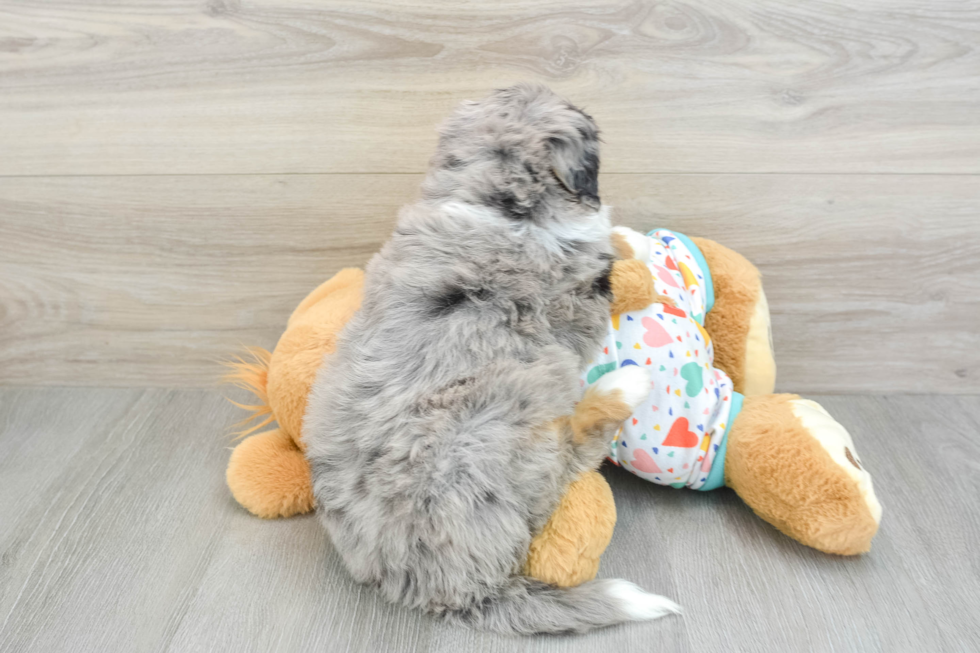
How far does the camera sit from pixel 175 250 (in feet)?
4.30

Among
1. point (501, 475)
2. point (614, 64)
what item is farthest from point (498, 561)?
point (614, 64)

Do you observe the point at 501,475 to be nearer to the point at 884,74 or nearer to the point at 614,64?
the point at 614,64

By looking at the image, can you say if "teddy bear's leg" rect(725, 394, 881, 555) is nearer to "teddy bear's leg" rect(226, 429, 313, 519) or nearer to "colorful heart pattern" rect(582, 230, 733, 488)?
"colorful heart pattern" rect(582, 230, 733, 488)

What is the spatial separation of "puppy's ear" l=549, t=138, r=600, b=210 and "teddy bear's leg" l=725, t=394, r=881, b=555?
419mm

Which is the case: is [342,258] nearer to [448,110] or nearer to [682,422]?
[448,110]

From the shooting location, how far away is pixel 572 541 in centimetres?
85

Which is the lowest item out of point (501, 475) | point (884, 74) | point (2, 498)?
point (2, 498)

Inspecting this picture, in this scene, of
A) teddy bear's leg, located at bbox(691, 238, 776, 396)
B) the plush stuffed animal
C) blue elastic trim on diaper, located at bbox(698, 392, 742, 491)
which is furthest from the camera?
teddy bear's leg, located at bbox(691, 238, 776, 396)

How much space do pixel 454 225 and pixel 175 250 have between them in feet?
2.36

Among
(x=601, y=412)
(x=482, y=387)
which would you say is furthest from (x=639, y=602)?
(x=482, y=387)

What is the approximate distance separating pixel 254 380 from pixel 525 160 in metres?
0.65

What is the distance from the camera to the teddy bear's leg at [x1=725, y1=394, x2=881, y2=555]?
922mm

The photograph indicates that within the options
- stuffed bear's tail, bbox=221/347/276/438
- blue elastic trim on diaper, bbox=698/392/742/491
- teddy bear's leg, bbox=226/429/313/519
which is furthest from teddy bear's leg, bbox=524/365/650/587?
stuffed bear's tail, bbox=221/347/276/438

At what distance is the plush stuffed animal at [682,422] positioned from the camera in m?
0.92
